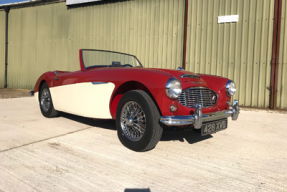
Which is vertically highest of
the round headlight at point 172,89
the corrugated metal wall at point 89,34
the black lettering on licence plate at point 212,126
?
the corrugated metal wall at point 89,34

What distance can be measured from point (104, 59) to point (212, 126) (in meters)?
2.17

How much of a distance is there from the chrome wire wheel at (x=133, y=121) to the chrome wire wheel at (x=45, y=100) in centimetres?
227

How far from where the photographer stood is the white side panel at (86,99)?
3080 mm

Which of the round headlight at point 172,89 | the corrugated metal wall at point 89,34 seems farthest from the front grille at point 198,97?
the corrugated metal wall at point 89,34

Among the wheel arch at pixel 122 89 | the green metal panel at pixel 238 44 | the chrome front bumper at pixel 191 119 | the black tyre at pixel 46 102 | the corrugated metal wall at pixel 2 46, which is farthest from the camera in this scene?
the corrugated metal wall at pixel 2 46

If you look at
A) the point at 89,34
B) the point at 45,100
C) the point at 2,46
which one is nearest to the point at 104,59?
the point at 45,100

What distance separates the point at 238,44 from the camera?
671 cm

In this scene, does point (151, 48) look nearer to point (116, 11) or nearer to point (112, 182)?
point (116, 11)

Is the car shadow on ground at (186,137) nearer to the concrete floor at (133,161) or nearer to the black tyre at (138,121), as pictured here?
the concrete floor at (133,161)

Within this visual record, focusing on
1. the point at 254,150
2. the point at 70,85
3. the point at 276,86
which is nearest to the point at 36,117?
the point at 70,85

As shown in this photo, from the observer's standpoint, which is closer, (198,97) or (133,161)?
(133,161)

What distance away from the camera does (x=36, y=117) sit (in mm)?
4551

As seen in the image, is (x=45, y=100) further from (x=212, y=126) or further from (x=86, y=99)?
(x=212, y=126)

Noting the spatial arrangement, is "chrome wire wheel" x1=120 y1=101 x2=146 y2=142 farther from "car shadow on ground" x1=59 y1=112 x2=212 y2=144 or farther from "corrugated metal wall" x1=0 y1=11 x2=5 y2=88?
"corrugated metal wall" x1=0 y1=11 x2=5 y2=88
